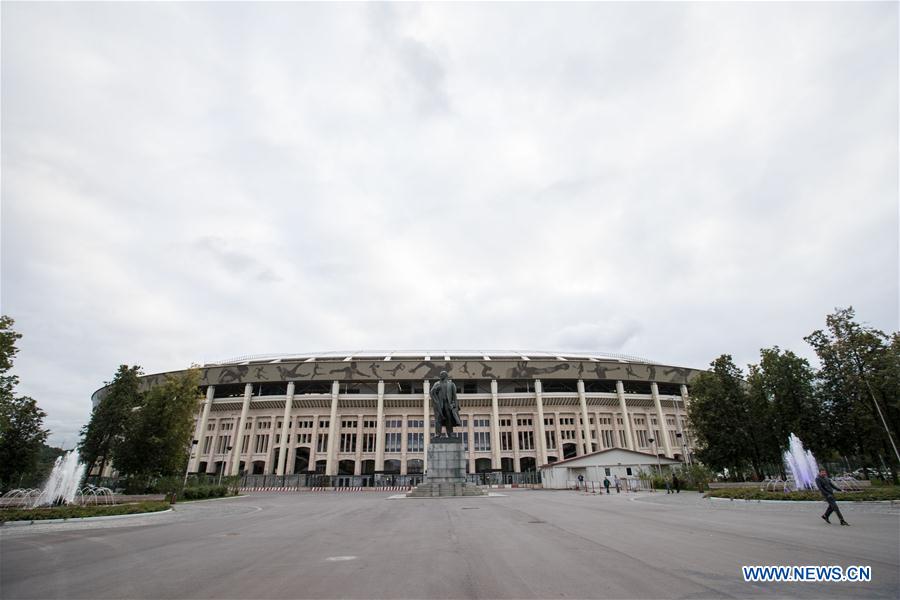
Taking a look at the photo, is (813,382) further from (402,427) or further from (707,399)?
(402,427)

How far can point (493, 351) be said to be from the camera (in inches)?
3312

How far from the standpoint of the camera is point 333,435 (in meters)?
66.9

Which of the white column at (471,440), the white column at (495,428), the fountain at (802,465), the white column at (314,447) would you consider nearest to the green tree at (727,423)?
the fountain at (802,465)

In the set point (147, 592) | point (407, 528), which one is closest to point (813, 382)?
point (407, 528)

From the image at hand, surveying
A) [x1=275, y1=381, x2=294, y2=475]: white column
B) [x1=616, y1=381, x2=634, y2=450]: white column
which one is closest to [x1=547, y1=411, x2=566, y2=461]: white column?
[x1=616, y1=381, x2=634, y2=450]: white column

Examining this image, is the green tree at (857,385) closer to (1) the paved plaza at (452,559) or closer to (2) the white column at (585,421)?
(1) the paved plaza at (452,559)

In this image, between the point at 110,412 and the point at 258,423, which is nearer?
the point at 110,412

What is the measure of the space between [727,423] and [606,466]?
13.6 metres

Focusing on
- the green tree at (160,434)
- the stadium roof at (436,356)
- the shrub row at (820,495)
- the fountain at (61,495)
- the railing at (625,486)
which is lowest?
the railing at (625,486)

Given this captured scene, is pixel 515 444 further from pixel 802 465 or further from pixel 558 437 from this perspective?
pixel 802 465

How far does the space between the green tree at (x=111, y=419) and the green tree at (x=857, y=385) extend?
2343 inches

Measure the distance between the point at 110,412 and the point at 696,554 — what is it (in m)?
46.8

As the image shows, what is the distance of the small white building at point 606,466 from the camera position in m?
44.8

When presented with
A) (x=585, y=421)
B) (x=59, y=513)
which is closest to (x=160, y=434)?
(x=59, y=513)
